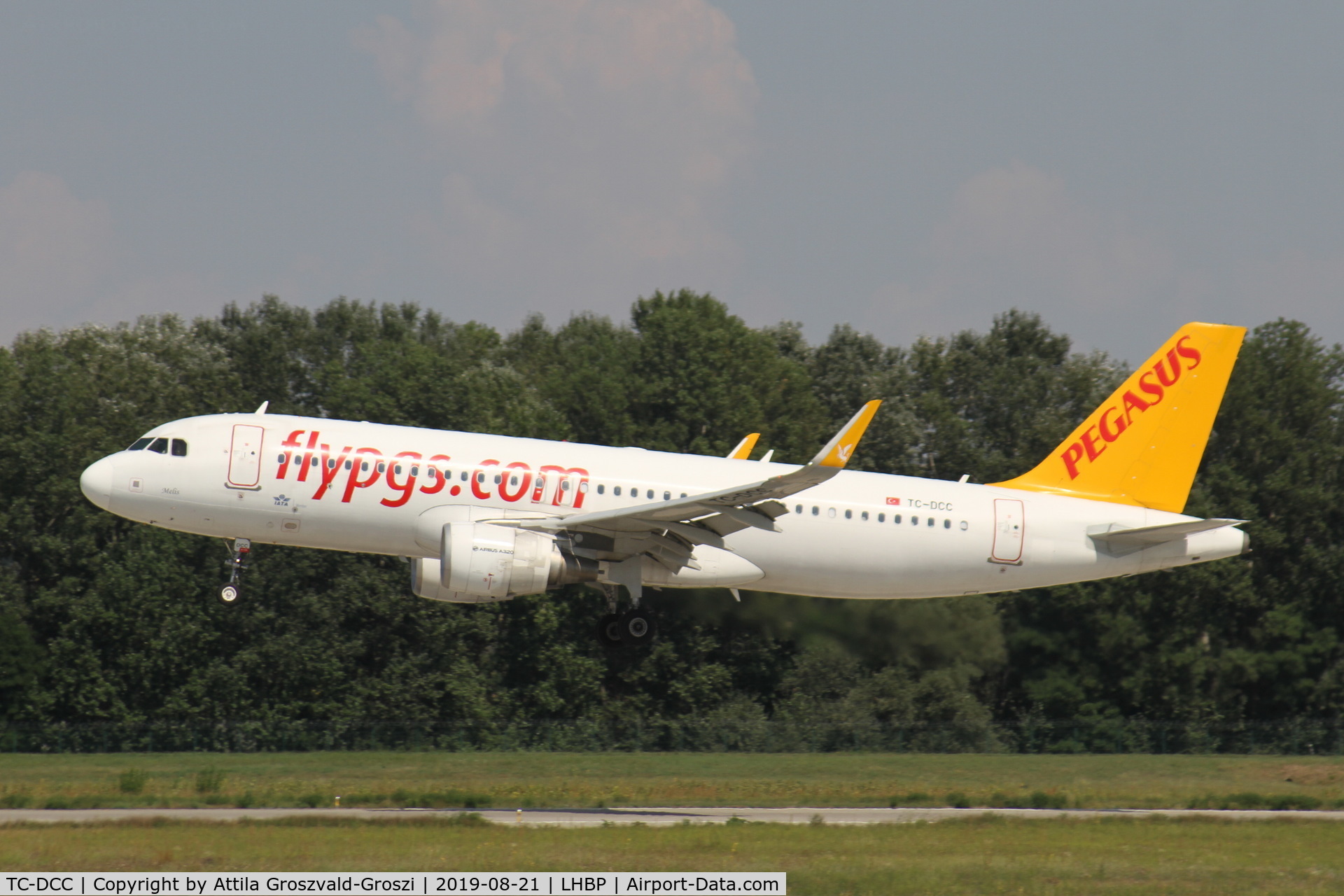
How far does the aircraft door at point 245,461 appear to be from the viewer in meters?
28.3

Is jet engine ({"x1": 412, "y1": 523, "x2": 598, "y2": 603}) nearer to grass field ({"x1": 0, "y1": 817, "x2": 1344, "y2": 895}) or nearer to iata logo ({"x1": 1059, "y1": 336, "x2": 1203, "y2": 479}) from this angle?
grass field ({"x1": 0, "y1": 817, "x2": 1344, "y2": 895})

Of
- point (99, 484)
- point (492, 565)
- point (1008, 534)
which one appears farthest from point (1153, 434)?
point (99, 484)

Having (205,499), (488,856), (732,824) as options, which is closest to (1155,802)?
(732,824)

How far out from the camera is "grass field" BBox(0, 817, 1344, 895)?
20.8m

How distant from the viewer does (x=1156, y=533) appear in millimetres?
30719

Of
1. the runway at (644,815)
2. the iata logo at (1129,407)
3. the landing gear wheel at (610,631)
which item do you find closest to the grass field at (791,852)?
the runway at (644,815)

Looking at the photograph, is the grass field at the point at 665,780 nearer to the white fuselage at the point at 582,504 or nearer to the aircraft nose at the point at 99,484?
the white fuselage at the point at 582,504

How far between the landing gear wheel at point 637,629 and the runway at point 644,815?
11.1ft

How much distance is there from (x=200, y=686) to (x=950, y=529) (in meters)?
30.9

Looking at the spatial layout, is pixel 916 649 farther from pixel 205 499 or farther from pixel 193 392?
pixel 193 392

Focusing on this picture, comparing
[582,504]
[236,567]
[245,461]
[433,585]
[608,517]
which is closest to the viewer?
[608,517]

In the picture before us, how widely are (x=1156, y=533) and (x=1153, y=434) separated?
308 cm
